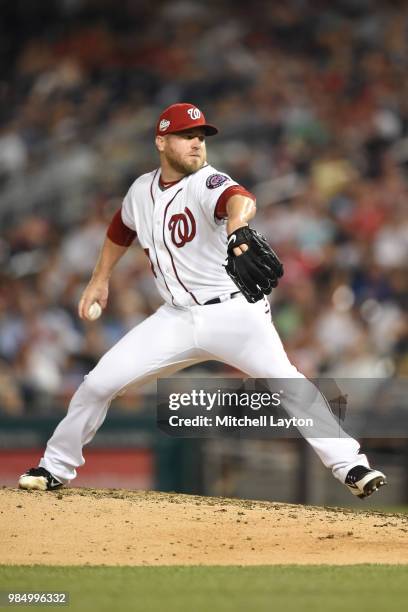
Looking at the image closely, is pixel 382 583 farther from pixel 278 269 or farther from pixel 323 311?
pixel 323 311

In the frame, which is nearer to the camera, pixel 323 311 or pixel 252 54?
pixel 323 311

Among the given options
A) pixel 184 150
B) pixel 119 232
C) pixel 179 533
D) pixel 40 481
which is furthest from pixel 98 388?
pixel 184 150

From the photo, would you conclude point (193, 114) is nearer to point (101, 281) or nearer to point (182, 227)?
point (182, 227)

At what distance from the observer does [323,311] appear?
9914 mm

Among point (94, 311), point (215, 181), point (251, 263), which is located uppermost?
point (215, 181)

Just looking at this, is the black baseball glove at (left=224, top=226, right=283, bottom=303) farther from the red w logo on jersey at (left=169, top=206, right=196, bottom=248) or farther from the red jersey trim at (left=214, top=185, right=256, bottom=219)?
the red w logo on jersey at (left=169, top=206, right=196, bottom=248)

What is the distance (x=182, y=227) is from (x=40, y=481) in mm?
1414

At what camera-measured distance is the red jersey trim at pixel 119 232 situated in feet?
19.1

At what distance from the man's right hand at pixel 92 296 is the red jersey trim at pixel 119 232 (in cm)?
22

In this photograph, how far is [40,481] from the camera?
18.6ft

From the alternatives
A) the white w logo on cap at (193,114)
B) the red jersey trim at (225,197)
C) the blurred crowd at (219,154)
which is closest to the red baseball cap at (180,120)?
the white w logo on cap at (193,114)

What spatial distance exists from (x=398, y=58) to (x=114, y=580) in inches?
390

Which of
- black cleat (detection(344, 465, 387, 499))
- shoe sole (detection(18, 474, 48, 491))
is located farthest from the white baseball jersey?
shoe sole (detection(18, 474, 48, 491))

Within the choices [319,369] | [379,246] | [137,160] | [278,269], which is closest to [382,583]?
[278,269]
